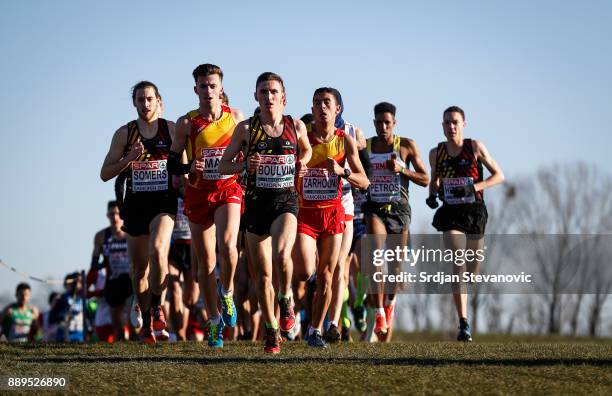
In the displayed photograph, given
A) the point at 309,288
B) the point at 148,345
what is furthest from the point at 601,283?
the point at 148,345

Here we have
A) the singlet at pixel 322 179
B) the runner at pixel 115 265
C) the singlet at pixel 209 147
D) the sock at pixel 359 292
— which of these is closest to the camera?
the singlet at pixel 209 147

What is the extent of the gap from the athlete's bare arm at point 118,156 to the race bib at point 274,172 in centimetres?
191

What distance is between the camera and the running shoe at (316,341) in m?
11.3

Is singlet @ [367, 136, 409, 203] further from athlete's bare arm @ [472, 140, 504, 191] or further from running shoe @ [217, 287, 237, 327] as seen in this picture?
running shoe @ [217, 287, 237, 327]

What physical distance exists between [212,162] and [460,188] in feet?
13.3

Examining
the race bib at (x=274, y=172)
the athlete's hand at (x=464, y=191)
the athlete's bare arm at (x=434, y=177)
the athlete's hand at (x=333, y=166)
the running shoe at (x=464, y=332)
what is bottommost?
the running shoe at (x=464, y=332)

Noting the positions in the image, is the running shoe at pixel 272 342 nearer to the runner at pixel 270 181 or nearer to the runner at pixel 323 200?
the runner at pixel 270 181

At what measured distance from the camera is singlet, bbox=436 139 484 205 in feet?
45.8

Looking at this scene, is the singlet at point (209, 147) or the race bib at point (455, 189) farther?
the race bib at point (455, 189)

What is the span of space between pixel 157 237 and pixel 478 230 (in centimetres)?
449

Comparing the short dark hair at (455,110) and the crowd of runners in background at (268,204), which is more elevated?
the short dark hair at (455,110)

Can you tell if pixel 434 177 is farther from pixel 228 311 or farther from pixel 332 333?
pixel 228 311

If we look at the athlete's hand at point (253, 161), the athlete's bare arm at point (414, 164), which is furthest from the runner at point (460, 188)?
the athlete's hand at point (253, 161)

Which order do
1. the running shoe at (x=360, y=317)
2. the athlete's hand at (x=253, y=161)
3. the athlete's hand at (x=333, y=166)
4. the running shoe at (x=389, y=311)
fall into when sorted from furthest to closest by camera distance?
the running shoe at (x=360, y=317)
the running shoe at (x=389, y=311)
the athlete's hand at (x=333, y=166)
the athlete's hand at (x=253, y=161)
